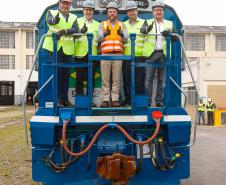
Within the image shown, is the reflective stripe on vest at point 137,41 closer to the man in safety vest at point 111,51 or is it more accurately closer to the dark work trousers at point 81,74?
the man in safety vest at point 111,51

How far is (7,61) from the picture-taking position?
52094 millimetres

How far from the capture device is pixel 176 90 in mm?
6770

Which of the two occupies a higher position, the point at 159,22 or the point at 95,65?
the point at 159,22

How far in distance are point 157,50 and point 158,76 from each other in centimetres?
40

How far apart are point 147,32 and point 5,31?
157 ft

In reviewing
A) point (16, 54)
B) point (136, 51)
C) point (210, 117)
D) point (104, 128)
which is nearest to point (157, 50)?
point (136, 51)

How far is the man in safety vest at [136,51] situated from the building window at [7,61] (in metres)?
47.0

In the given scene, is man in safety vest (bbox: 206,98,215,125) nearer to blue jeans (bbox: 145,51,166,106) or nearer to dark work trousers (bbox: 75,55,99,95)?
blue jeans (bbox: 145,51,166,106)

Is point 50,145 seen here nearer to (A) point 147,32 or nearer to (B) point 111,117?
(B) point 111,117

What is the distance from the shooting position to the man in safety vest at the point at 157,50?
6441 mm

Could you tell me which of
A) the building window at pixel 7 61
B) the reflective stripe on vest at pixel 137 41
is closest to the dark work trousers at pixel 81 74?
the reflective stripe on vest at pixel 137 41

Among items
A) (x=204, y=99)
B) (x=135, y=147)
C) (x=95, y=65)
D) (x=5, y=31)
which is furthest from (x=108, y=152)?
(x=5, y=31)

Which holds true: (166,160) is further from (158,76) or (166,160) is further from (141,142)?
(158,76)

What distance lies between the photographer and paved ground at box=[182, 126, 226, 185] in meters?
8.69
